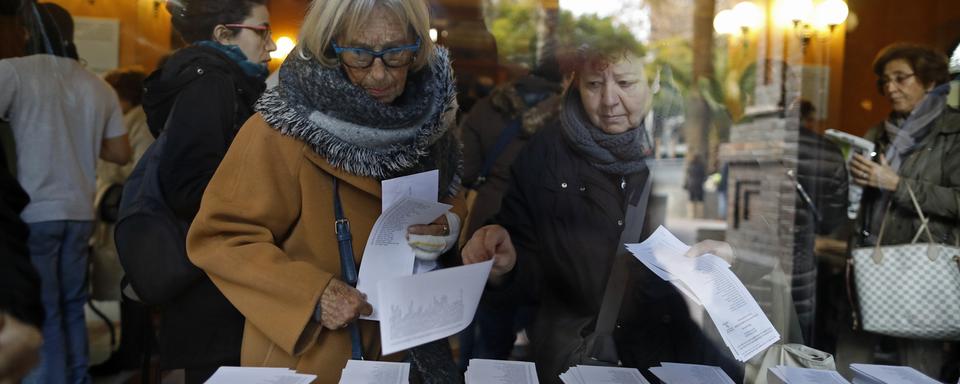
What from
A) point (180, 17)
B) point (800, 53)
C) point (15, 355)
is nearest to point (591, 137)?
point (180, 17)

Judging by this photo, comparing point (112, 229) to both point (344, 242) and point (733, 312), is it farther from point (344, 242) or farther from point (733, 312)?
point (733, 312)

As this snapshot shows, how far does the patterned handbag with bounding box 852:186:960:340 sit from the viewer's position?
2.90 meters

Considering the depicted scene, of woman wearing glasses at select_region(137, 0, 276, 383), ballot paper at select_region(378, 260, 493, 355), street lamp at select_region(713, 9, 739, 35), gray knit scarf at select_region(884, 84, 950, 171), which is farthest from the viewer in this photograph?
street lamp at select_region(713, 9, 739, 35)

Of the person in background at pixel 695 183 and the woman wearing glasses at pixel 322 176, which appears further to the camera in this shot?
the person in background at pixel 695 183

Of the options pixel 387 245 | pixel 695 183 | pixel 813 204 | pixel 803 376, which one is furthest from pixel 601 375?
pixel 813 204

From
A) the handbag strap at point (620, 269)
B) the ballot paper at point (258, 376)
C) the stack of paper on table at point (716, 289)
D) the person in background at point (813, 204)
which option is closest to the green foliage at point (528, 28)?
the handbag strap at point (620, 269)

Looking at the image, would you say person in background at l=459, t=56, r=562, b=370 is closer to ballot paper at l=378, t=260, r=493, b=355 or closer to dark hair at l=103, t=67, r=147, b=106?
ballot paper at l=378, t=260, r=493, b=355

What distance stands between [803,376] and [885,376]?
0.20 m

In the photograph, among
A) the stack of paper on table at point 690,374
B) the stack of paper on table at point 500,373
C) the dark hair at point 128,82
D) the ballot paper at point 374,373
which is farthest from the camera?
the dark hair at point 128,82

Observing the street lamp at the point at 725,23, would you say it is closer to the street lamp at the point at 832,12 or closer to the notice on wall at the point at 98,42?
the street lamp at the point at 832,12

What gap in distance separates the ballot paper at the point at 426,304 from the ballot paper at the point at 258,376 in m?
0.20

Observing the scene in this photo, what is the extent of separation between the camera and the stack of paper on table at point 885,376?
1911mm

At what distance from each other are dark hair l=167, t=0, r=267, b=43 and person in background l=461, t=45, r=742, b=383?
89 centimetres

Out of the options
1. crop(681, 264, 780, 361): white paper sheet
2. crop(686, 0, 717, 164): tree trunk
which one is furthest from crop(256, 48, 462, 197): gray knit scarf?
crop(686, 0, 717, 164): tree trunk
